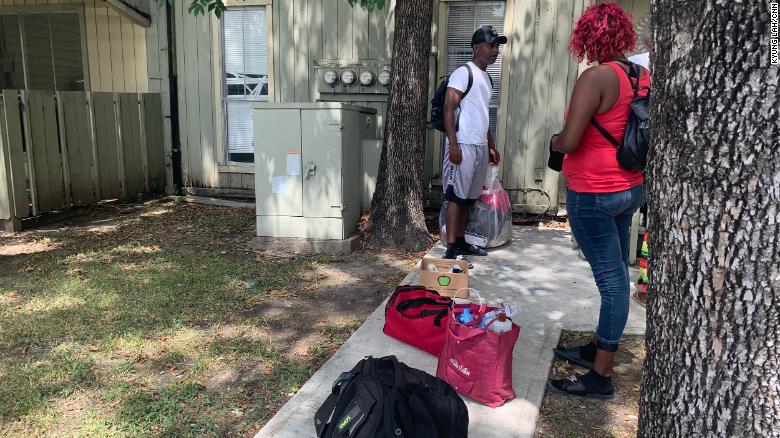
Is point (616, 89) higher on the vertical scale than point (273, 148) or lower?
higher

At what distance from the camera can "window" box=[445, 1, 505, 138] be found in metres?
6.97

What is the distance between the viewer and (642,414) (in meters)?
1.85

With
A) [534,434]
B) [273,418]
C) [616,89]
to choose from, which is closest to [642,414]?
[534,434]

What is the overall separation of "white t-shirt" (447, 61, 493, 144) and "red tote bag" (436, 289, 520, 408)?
2.37 metres

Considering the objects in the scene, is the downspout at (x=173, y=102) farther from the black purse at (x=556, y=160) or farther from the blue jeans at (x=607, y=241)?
the blue jeans at (x=607, y=241)

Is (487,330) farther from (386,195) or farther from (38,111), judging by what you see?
(38,111)

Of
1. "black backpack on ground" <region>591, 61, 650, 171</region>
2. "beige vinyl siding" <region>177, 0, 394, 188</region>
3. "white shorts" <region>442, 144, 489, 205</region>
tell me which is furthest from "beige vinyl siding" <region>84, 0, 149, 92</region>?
"black backpack on ground" <region>591, 61, 650, 171</region>

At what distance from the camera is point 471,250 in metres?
5.38

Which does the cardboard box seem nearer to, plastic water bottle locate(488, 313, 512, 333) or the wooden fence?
plastic water bottle locate(488, 313, 512, 333)

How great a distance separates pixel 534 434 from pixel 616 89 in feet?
5.33

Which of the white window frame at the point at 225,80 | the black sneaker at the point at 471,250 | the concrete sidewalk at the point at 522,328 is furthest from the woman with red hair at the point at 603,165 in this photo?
the white window frame at the point at 225,80

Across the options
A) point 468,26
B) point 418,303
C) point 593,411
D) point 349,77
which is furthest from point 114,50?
point 593,411

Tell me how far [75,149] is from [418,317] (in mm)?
5750

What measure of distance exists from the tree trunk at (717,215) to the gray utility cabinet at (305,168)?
4031 mm
